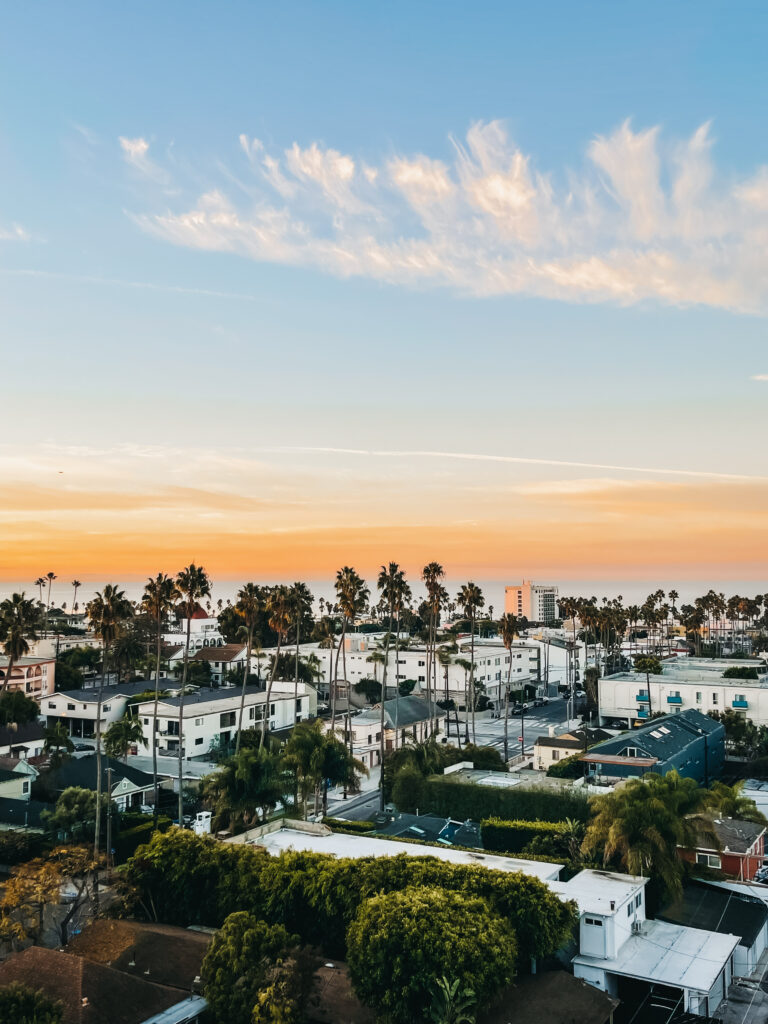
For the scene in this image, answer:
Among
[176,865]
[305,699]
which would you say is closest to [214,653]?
[305,699]

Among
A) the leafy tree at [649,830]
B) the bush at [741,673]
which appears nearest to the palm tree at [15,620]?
the leafy tree at [649,830]

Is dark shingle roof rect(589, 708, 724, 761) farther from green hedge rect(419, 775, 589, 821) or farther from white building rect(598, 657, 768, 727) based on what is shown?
white building rect(598, 657, 768, 727)

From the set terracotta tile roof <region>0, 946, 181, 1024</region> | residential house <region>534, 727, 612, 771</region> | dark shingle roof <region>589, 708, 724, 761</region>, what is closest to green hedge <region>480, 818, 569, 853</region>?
dark shingle roof <region>589, 708, 724, 761</region>

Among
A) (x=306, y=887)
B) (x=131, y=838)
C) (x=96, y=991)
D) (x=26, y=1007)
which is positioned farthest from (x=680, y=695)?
(x=26, y=1007)

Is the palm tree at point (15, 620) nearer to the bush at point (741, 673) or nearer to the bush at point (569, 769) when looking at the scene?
the bush at point (569, 769)

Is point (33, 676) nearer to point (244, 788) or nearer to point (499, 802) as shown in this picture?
point (244, 788)

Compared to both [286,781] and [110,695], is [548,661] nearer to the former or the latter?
[110,695]

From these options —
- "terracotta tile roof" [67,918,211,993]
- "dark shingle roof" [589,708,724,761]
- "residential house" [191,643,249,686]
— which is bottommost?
"terracotta tile roof" [67,918,211,993]
